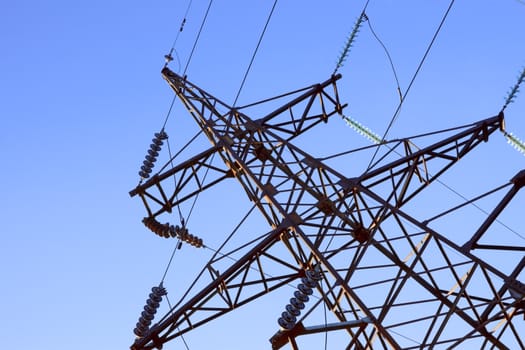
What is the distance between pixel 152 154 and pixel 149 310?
217 inches

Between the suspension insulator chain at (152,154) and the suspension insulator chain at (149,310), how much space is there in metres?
4.37

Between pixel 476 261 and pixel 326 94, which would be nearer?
pixel 476 261

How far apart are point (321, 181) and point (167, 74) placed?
20.6 feet

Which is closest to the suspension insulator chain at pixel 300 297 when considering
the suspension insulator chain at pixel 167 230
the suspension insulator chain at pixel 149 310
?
the suspension insulator chain at pixel 149 310

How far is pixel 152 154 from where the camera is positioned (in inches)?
787

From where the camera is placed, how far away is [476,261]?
1357cm

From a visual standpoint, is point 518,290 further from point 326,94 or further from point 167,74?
point 167,74

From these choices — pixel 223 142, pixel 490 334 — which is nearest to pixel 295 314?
pixel 490 334

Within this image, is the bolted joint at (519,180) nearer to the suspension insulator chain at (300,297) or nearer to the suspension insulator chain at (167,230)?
the suspension insulator chain at (300,297)

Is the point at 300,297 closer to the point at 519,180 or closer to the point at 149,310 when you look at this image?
the point at 149,310

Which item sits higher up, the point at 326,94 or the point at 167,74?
the point at 167,74

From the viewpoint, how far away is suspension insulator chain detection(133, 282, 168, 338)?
1509 centimetres

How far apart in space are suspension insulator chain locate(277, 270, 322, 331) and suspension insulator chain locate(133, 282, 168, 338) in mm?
3299

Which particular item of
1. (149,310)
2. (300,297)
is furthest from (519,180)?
(149,310)
